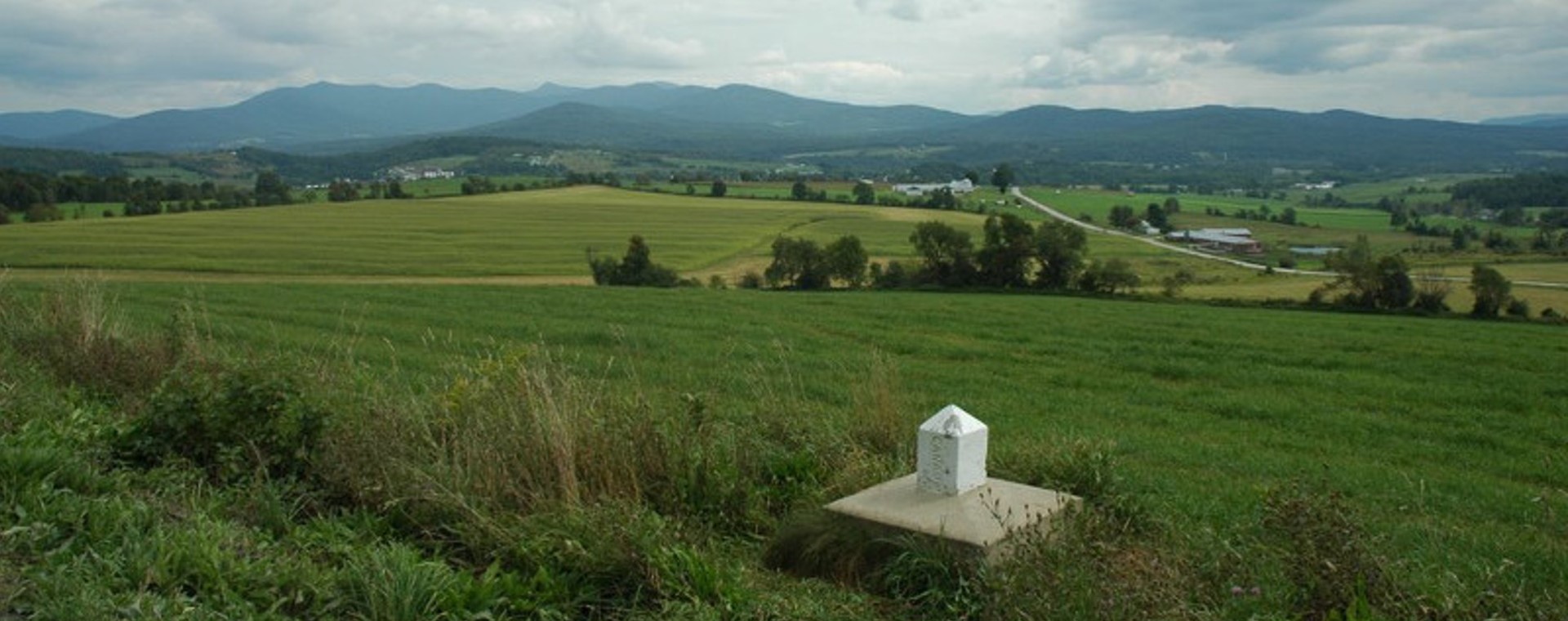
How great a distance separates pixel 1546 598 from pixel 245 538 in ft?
19.3

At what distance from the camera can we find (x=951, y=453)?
5.78 meters

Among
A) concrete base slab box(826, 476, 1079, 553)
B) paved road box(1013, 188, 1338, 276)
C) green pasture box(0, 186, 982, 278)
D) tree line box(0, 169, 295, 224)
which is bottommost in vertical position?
paved road box(1013, 188, 1338, 276)

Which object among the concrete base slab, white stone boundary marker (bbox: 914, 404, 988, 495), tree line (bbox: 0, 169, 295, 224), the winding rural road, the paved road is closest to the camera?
the concrete base slab

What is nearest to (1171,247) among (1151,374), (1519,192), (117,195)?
(1519,192)

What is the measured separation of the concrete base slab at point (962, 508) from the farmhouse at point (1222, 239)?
8049cm

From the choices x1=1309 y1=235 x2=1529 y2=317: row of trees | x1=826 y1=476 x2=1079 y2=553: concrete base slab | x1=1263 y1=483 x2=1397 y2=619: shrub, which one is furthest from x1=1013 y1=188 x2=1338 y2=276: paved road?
x1=1263 y1=483 x2=1397 y2=619: shrub

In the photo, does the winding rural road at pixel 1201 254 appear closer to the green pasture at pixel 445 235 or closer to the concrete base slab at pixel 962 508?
the green pasture at pixel 445 235

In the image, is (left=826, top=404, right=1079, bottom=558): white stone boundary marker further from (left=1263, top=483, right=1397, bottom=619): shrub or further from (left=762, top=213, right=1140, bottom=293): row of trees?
(left=762, top=213, right=1140, bottom=293): row of trees

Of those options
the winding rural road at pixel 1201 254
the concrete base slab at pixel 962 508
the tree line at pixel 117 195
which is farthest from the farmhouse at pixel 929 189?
the concrete base slab at pixel 962 508

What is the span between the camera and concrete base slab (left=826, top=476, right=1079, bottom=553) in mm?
5227

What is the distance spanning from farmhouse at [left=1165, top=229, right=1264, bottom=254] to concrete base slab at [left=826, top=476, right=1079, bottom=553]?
80.5 m

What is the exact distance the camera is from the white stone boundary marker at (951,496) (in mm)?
5426

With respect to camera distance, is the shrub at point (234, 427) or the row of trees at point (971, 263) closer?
the shrub at point (234, 427)

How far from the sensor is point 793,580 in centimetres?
547
